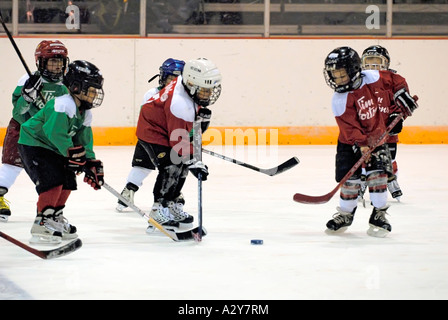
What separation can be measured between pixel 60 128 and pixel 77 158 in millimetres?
142

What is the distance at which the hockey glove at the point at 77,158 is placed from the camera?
3.55m

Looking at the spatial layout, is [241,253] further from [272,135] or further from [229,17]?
[229,17]

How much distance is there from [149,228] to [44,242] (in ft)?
1.70

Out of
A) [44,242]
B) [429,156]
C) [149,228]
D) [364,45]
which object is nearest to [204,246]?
[149,228]

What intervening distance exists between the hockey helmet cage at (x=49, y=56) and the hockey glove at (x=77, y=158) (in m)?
0.76

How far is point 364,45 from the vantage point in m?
7.98

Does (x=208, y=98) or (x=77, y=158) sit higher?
(x=208, y=98)

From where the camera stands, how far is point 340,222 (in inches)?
159

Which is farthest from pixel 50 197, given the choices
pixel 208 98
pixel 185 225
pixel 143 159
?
pixel 143 159

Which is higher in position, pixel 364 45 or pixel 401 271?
pixel 364 45

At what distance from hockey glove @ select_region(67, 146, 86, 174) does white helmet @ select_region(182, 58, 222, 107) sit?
1.85 ft

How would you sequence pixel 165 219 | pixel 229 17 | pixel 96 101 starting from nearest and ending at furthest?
1. pixel 96 101
2. pixel 165 219
3. pixel 229 17

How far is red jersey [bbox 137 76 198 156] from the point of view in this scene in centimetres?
377
